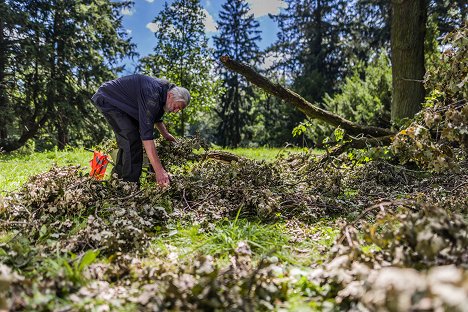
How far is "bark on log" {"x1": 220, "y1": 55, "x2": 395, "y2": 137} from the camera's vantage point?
477 centimetres

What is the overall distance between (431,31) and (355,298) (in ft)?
37.0

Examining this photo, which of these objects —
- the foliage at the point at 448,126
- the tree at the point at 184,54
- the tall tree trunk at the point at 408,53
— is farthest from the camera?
the tree at the point at 184,54

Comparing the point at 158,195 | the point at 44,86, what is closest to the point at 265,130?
the point at 44,86

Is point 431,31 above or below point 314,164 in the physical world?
above

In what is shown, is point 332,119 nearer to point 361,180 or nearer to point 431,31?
point 361,180

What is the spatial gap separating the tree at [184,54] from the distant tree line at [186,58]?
0.17 feet

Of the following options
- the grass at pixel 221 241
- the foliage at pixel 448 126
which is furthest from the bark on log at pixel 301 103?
the grass at pixel 221 241

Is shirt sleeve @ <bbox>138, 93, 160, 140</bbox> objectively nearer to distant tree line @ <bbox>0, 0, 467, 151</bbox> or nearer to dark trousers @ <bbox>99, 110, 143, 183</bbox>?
dark trousers @ <bbox>99, 110, 143, 183</bbox>

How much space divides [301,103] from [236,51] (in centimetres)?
2475

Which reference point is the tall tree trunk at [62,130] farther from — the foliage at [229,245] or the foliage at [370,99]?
the foliage at [229,245]

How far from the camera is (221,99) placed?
28.4 meters

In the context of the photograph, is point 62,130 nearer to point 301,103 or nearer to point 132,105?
point 132,105

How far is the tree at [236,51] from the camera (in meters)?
28.5

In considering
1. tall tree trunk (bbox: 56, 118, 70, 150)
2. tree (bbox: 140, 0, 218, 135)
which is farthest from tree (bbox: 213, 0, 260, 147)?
tall tree trunk (bbox: 56, 118, 70, 150)
